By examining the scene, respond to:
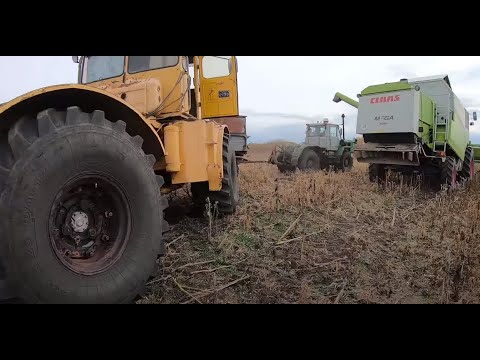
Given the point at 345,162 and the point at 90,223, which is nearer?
the point at 90,223

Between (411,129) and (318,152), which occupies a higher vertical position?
(411,129)

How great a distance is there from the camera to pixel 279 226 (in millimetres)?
4496

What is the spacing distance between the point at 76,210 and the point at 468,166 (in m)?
11.0

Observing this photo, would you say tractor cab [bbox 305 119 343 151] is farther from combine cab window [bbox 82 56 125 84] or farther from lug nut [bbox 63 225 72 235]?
lug nut [bbox 63 225 72 235]

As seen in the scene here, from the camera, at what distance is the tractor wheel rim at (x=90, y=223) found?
7.09 ft

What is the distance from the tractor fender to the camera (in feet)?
7.07

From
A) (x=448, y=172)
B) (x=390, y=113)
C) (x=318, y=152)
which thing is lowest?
(x=448, y=172)

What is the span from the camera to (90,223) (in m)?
2.32

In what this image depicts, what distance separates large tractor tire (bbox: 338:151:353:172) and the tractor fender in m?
11.7

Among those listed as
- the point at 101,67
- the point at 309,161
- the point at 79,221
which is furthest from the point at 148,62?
the point at 309,161

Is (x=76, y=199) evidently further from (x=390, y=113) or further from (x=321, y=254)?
(x=390, y=113)

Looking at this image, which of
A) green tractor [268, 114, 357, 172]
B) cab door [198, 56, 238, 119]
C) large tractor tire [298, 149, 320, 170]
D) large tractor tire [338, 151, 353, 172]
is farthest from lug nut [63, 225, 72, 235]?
large tractor tire [338, 151, 353, 172]

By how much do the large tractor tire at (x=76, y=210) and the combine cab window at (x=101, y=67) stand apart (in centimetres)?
200

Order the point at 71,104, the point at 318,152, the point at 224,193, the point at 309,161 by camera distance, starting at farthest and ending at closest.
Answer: the point at 318,152 < the point at 309,161 < the point at 224,193 < the point at 71,104
